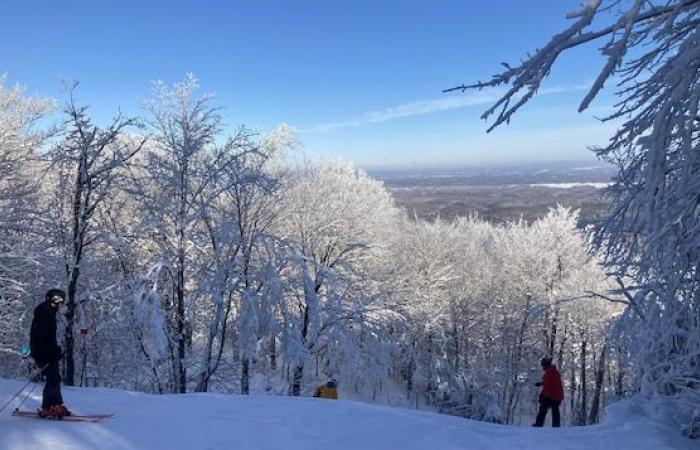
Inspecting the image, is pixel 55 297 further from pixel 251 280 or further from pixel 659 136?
pixel 251 280

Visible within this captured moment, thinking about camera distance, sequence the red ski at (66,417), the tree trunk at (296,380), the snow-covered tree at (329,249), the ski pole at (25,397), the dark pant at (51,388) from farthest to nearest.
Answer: the tree trunk at (296,380) < the snow-covered tree at (329,249) < the ski pole at (25,397) < the dark pant at (51,388) < the red ski at (66,417)

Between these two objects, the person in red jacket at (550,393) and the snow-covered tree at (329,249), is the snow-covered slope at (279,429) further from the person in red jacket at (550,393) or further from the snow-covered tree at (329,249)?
the snow-covered tree at (329,249)

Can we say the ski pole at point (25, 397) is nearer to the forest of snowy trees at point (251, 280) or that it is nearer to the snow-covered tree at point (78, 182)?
the forest of snowy trees at point (251, 280)

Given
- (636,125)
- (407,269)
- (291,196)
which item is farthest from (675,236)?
(407,269)

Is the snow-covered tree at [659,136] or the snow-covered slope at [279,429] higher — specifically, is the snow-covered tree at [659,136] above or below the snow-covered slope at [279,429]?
above

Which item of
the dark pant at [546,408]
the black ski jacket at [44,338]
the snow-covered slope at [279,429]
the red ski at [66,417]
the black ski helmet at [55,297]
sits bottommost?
the dark pant at [546,408]

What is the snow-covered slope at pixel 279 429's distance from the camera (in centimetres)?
536

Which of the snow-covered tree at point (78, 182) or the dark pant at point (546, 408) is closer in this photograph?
the dark pant at point (546, 408)

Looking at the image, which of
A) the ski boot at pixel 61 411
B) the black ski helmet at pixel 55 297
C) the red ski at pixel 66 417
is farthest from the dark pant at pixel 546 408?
the black ski helmet at pixel 55 297

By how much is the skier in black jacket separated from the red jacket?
344 inches

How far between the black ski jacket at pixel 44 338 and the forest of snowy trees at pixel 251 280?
238 centimetres

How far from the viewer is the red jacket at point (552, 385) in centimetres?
1053

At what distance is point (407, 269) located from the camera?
29641 millimetres

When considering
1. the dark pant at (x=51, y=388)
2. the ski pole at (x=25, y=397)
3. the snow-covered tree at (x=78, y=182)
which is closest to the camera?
the dark pant at (x=51, y=388)
